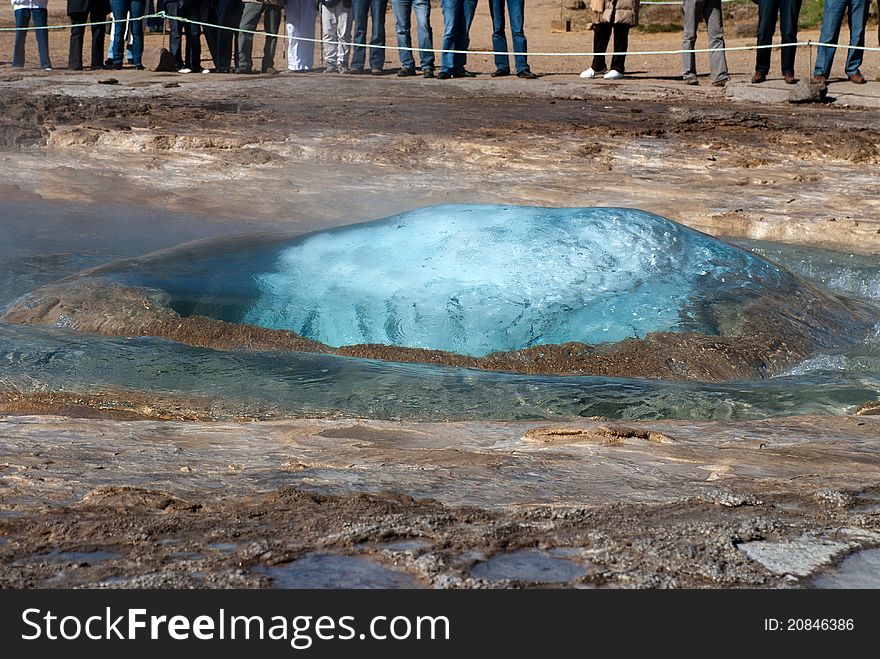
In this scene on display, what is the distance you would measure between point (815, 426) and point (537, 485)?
120 centimetres

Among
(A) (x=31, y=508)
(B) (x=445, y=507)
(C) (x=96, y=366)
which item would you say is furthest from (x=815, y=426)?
(C) (x=96, y=366)

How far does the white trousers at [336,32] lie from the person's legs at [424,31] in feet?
2.65

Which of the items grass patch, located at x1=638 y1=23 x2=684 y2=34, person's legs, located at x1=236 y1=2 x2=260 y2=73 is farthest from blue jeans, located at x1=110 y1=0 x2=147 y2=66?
grass patch, located at x1=638 y1=23 x2=684 y2=34

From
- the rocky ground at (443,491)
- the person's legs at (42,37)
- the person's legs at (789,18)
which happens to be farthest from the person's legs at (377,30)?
the rocky ground at (443,491)

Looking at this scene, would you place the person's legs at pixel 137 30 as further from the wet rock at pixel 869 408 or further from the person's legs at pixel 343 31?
the wet rock at pixel 869 408

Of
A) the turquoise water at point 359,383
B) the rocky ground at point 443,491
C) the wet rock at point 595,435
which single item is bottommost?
the turquoise water at point 359,383

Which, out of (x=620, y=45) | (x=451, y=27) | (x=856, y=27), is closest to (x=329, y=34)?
(x=451, y=27)

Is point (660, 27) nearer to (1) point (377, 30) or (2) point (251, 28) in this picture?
(1) point (377, 30)

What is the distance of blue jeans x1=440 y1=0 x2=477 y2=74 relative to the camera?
12273 millimetres

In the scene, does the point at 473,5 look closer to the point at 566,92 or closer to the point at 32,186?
the point at 566,92

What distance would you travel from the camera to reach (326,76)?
12805 millimetres

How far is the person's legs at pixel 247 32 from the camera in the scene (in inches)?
521

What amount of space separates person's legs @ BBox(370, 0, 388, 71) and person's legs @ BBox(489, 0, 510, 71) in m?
1.17
